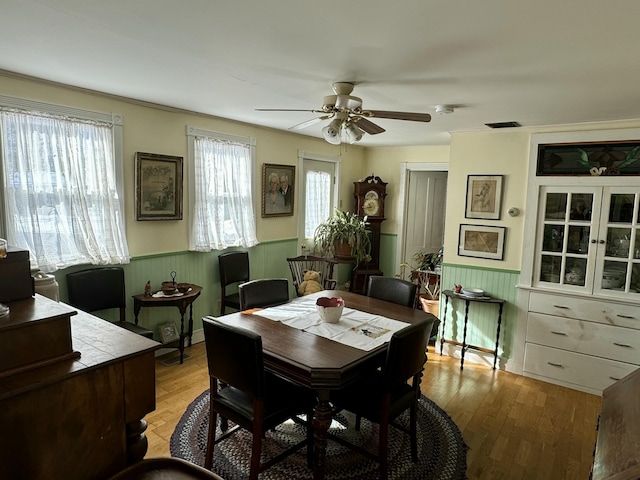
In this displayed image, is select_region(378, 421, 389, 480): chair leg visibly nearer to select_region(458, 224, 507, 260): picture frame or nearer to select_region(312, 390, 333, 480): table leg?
select_region(312, 390, 333, 480): table leg

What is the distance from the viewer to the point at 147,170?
3.41 meters

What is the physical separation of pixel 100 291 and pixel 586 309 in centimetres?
401

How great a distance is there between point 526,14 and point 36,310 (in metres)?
1.97

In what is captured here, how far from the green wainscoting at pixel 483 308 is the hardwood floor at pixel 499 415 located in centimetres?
28

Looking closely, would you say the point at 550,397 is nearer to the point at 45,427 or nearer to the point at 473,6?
the point at 473,6

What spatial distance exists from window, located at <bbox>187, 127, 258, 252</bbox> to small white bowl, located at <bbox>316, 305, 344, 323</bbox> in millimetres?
1877

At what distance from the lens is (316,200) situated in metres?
5.30

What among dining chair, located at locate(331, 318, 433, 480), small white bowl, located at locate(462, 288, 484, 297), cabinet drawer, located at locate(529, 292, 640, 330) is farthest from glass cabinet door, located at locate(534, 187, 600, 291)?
dining chair, located at locate(331, 318, 433, 480)

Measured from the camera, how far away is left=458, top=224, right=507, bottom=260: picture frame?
3779 mm

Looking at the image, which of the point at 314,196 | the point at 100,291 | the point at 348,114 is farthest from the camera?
the point at 314,196

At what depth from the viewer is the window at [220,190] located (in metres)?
3.81

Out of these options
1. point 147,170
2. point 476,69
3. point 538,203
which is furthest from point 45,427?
point 538,203

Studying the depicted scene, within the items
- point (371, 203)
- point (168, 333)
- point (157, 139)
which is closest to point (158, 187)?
point (157, 139)

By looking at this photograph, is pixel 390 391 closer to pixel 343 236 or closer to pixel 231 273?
pixel 231 273
